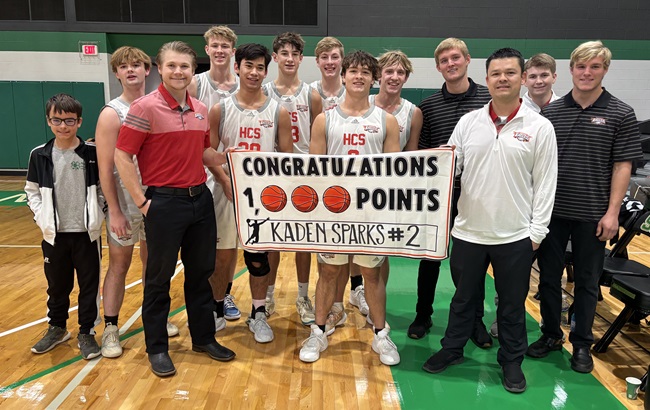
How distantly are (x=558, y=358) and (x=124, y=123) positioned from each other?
3.12m

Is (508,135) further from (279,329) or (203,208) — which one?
(279,329)

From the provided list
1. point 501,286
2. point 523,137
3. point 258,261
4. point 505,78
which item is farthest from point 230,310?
point 505,78

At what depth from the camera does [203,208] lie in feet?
9.62

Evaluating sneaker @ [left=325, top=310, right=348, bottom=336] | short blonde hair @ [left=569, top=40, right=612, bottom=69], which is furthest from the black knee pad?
short blonde hair @ [left=569, top=40, right=612, bottom=69]

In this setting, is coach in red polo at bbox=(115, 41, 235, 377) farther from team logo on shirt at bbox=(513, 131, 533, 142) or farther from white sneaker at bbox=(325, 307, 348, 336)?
team logo on shirt at bbox=(513, 131, 533, 142)

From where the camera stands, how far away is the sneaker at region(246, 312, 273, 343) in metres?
3.42

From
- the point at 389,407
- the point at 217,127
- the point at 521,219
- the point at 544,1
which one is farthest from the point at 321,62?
the point at 544,1

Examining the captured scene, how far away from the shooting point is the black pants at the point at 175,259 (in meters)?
2.80

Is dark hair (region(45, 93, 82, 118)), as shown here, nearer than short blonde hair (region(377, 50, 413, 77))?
Yes

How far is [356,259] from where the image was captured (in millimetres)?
3080

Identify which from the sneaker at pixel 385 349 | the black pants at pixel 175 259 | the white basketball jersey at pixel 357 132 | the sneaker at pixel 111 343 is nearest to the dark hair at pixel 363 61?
the white basketball jersey at pixel 357 132

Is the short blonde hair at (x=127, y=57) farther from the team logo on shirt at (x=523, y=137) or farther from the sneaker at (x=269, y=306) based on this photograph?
the team logo on shirt at (x=523, y=137)

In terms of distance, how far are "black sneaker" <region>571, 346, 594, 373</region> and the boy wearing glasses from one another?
3.08 metres

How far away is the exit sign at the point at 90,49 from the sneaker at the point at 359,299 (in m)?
9.06
